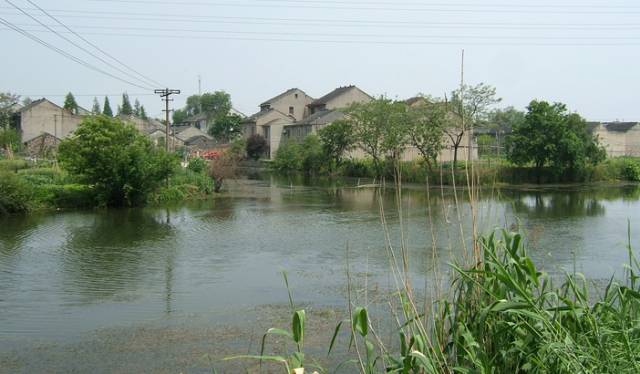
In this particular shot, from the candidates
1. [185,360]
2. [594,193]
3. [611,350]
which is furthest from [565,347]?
[594,193]

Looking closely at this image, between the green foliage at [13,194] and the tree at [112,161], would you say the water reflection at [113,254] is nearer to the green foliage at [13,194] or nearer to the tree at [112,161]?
the green foliage at [13,194]

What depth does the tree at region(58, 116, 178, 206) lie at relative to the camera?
2247 cm

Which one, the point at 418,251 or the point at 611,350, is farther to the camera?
the point at 418,251

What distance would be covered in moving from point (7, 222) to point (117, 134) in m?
5.53

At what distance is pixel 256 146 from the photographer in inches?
2402

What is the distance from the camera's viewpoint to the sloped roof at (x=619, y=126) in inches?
2196

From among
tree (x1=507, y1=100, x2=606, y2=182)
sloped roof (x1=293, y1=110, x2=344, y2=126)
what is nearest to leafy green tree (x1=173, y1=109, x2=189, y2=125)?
sloped roof (x1=293, y1=110, x2=344, y2=126)

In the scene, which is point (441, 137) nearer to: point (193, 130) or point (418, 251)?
point (418, 251)

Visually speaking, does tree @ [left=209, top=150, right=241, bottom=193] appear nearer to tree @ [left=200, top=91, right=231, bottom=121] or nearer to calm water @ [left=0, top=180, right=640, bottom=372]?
calm water @ [left=0, top=180, right=640, bottom=372]

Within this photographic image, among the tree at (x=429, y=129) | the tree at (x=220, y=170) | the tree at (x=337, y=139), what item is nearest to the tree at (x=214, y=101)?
the tree at (x=337, y=139)

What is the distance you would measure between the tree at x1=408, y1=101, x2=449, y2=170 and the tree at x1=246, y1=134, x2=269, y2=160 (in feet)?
83.2

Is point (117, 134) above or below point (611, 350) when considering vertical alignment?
above

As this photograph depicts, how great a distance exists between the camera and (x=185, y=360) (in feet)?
23.0

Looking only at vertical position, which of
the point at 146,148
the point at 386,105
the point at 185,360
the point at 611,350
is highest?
the point at 386,105
